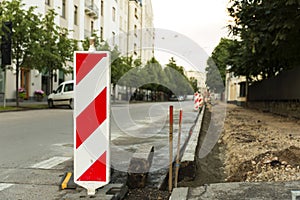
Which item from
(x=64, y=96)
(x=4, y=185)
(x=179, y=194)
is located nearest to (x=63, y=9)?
(x=64, y=96)

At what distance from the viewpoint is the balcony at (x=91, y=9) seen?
135 feet

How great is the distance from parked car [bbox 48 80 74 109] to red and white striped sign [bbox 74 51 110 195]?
20.8 metres

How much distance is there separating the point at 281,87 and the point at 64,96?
1433 cm

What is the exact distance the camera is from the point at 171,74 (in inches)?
273

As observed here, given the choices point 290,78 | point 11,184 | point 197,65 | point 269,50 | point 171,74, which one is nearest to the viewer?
point 11,184

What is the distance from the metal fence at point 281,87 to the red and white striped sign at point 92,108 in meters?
12.3

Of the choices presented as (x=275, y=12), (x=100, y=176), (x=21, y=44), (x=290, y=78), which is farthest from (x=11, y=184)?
(x=21, y=44)

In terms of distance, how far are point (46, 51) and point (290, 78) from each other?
14468 mm

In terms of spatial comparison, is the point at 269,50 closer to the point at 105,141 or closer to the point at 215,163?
the point at 215,163

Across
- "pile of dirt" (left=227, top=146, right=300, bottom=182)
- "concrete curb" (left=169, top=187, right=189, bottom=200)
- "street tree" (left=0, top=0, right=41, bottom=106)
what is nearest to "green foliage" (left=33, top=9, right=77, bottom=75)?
"street tree" (left=0, top=0, right=41, bottom=106)

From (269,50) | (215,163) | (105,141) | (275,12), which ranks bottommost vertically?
(215,163)

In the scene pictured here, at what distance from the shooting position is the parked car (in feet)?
79.1

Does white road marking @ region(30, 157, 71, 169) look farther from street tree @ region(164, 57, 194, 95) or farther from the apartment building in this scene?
the apartment building

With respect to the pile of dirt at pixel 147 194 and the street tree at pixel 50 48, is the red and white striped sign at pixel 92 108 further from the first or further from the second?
the street tree at pixel 50 48
